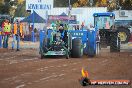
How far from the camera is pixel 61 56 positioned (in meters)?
21.7

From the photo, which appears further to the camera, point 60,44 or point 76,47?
point 76,47

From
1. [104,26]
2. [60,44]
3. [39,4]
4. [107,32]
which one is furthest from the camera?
[39,4]

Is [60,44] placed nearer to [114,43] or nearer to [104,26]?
[114,43]

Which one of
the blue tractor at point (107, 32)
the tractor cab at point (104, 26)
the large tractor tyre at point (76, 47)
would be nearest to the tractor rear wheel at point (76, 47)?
the large tractor tyre at point (76, 47)

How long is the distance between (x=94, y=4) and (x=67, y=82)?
52402 millimetres

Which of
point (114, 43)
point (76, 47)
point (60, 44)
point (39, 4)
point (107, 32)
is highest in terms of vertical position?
point (39, 4)

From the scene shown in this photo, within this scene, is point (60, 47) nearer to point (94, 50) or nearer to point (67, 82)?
point (94, 50)

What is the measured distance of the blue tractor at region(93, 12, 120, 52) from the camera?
87.6ft

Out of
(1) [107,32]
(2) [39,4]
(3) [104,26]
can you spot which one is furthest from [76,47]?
(2) [39,4]

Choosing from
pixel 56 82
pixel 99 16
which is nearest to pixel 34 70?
pixel 56 82

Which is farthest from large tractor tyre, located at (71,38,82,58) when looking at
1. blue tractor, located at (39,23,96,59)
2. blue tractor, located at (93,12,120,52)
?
blue tractor, located at (93,12,120,52)

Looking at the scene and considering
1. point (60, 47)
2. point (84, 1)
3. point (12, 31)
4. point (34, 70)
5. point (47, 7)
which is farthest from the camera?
point (84, 1)

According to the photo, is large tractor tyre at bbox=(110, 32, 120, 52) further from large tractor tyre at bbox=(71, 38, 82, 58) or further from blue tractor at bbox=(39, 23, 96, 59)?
large tractor tyre at bbox=(71, 38, 82, 58)

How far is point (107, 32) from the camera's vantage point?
28.0 m
